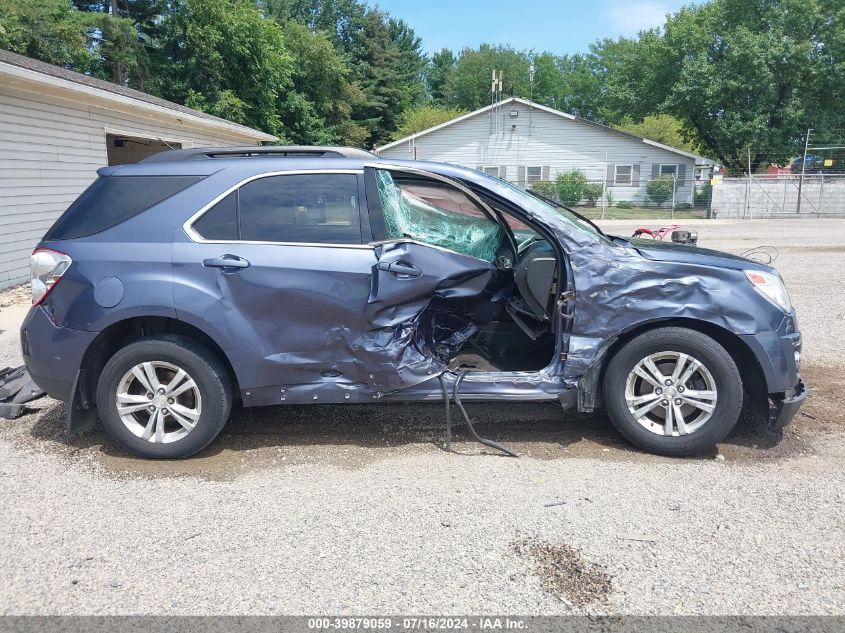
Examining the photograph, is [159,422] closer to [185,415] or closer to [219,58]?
[185,415]

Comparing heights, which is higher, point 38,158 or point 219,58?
point 219,58

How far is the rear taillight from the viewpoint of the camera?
4066mm

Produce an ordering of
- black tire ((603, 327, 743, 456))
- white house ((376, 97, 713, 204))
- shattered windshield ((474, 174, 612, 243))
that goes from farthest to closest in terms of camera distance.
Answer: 1. white house ((376, 97, 713, 204))
2. shattered windshield ((474, 174, 612, 243))
3. black tire ((603, 327, 743, 456))

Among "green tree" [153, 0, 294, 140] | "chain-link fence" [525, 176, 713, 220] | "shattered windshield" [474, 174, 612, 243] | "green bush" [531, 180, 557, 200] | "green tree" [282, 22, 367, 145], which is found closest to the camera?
"shattered windshield" [474, 174, 612, 243]

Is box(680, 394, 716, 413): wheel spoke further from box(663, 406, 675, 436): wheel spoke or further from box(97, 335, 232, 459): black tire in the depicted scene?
box(97, 335, 232, 459): black tire

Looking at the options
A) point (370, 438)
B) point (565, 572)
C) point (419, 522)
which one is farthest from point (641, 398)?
point (370, 438)

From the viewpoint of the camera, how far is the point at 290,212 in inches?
164

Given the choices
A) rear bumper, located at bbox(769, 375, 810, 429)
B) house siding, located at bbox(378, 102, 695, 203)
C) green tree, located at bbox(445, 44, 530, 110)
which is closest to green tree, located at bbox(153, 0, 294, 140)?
house siding, located at bbox(378, 102, 695, 203)

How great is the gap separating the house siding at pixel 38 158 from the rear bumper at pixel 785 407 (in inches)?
438

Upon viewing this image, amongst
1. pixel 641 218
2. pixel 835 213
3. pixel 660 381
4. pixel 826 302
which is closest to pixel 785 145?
pixel 835 213

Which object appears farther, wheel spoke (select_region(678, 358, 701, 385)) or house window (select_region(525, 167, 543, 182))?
house window (select_region(525, 167, 543, 182))

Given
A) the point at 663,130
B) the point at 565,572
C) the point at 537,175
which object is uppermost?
the point at 663,130

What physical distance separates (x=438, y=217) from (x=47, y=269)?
8.28 ft

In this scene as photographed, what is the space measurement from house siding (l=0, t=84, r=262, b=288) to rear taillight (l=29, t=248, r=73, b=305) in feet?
25.7
